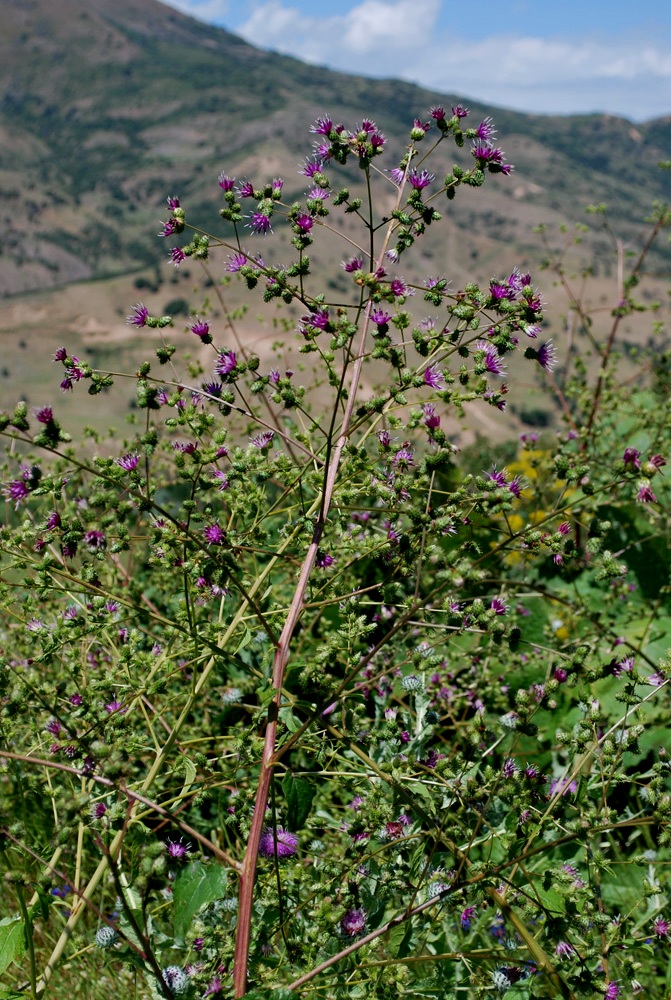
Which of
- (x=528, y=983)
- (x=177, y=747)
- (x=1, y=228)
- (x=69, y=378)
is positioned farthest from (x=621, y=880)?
(x=1, y=228)

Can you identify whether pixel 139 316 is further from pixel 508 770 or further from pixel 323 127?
pixel 508 770

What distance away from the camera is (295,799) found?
6.39 feet

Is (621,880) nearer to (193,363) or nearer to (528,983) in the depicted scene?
(528,983)

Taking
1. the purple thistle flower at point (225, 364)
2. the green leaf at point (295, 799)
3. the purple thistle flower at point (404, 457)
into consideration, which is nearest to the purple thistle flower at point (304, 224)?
the purple thistle flower at point (225, 364)

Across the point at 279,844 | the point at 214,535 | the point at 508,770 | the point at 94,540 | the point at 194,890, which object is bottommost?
the point at 279,844

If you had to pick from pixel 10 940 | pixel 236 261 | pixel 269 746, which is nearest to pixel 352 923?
pixel 269 746

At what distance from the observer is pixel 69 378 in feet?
7.51

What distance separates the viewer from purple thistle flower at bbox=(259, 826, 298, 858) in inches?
91.4

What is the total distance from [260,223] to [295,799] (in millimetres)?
1577

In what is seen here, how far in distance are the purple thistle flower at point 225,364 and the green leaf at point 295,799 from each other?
3.67 feet

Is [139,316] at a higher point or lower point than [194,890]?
higher

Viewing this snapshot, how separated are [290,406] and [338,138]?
0.80 m

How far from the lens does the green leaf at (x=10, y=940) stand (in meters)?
1.92

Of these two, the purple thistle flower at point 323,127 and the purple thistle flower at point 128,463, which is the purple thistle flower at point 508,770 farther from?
the purple thistle flower at point 323,127
